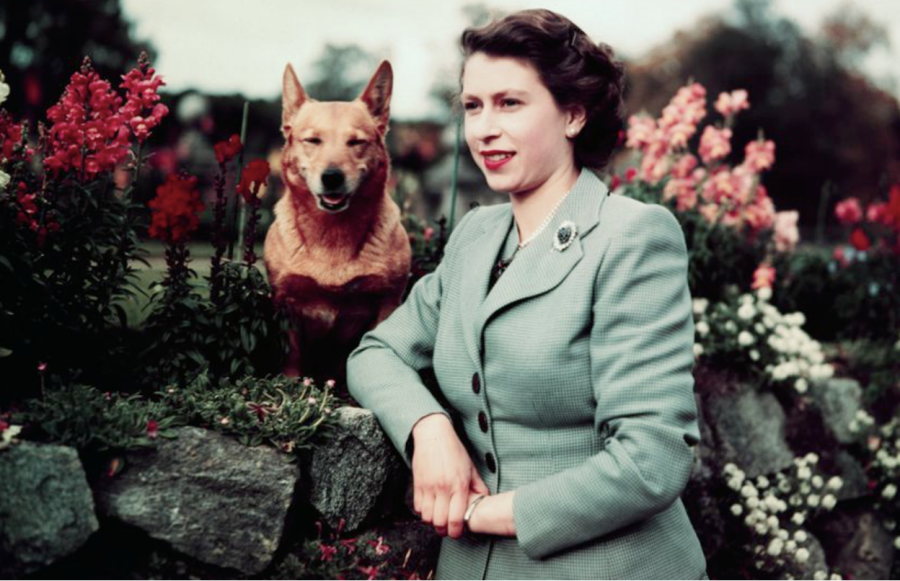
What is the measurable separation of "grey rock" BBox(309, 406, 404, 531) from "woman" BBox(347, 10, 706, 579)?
0.54 feet

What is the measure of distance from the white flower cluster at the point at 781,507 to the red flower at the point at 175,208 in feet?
11.0

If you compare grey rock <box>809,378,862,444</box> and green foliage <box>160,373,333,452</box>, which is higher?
green foliage <box>160,373,333,452</box>

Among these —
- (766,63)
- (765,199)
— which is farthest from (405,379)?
(766,63)

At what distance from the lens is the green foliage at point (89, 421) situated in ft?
8.12

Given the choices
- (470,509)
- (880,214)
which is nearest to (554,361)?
(470,509)

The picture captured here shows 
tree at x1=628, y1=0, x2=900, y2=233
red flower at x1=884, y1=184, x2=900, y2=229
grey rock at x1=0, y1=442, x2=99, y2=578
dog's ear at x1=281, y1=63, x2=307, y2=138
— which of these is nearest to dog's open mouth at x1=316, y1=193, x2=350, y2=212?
dog's ear at x1=281, y1=63, x2=307, y2=138

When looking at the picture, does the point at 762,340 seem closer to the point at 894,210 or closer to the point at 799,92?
the point at 894,210

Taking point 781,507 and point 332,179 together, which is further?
point 781,507

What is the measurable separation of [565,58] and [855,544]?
4.44 m

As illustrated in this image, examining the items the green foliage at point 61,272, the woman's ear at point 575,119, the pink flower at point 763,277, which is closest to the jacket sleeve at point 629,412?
the woman's ear at point 575,119

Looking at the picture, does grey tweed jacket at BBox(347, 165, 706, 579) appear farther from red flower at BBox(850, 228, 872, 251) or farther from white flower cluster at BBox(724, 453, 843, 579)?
red flower at BBox(850, 228, 872, 251)

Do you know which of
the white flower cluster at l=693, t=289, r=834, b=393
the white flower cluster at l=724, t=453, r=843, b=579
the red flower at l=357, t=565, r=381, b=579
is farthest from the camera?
the white flower cluster at l=693, t=289, r=834, b=393

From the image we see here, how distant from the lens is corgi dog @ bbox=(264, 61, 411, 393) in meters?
3.08

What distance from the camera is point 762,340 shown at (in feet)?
17.6
